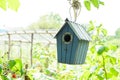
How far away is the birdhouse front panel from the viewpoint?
6.08 feet

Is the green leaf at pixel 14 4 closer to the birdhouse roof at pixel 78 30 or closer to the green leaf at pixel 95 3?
the green leaf at pixel 95 3

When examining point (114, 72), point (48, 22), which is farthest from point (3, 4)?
point (48, 22)

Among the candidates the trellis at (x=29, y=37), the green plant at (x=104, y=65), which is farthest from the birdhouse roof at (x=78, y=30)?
the trellis at (x=29, y=37)

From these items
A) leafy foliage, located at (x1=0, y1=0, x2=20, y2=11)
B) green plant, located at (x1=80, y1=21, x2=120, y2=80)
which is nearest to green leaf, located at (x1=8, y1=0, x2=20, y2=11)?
leafy foliage, located at (x1=0, y1=0, x2=20, y2=11)

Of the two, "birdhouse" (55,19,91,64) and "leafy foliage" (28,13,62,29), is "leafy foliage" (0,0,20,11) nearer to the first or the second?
"birdhouse" (55,19,91,64)

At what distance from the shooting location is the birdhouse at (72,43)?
6.01 ft

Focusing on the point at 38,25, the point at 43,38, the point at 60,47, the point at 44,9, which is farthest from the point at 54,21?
the point at 60,47

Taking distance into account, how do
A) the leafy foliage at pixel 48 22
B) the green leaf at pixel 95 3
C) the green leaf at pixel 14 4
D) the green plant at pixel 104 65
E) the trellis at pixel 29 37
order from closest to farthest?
the green leaf at pixel 14 4 < the green leaf at pixel 95 3 < the green plant at pixel 104 65 < the trellis at pixel 29 37 < the leafy foliage at pixel 48 22

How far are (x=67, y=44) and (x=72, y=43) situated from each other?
46mm

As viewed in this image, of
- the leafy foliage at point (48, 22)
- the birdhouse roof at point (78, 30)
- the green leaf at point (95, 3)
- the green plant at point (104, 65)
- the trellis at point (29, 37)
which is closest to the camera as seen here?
the green leaf at point (95, 3)

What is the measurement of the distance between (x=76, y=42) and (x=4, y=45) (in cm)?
755

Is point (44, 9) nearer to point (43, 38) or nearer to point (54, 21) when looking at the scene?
point (54, 21)

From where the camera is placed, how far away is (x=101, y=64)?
1016 millimetres

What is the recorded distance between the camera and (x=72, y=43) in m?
1.87
